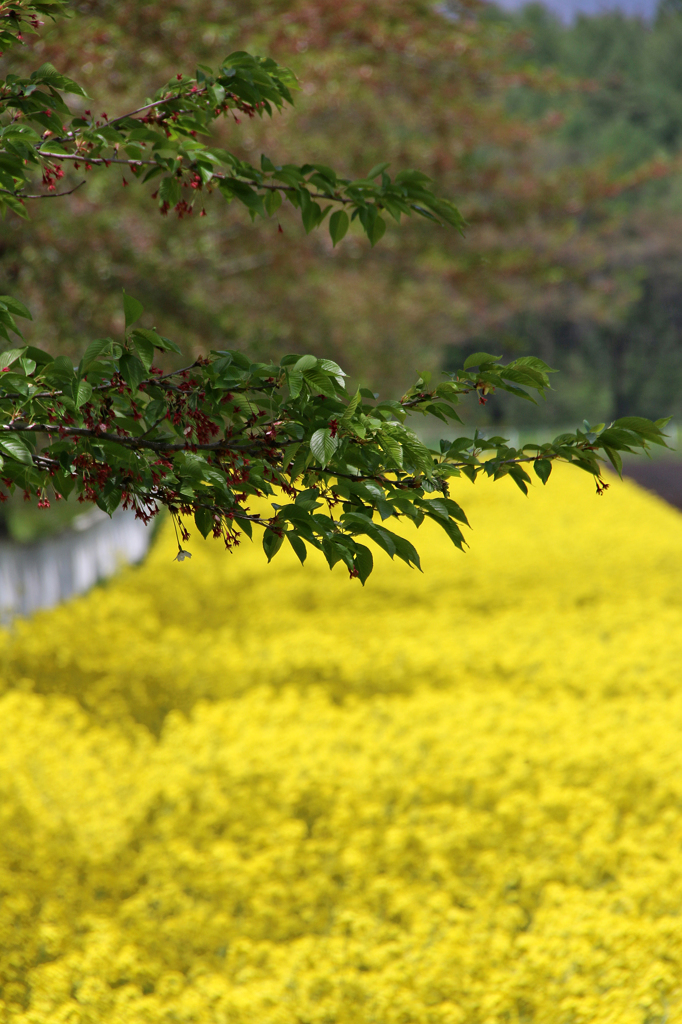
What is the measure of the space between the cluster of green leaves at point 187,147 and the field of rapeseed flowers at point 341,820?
8.34 ft

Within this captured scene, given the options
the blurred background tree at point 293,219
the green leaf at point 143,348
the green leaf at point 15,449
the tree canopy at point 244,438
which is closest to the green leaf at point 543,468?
the tree canopy at point 244,438

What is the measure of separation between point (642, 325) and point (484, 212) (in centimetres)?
3686

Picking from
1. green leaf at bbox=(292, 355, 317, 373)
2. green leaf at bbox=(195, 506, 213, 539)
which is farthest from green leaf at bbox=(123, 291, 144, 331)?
green leaf at bbox=(195, 506, 213, 539)

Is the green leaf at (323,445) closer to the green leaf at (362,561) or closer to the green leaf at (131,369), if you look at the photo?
the green leaf at (362,561)

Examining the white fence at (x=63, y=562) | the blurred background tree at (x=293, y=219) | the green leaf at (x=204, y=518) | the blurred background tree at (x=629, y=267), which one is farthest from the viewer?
the blurred background tree at (x=629, y=267)

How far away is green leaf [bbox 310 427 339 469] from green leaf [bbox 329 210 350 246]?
84 centimetres

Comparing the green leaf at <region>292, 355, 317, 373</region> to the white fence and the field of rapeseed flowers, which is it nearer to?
the field of rapeseed flowers

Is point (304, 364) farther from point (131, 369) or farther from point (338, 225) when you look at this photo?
point (338, 225)

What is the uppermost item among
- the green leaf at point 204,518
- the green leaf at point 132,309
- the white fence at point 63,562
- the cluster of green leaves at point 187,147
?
the cluster of green leaves at point 187,147

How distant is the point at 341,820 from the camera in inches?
163

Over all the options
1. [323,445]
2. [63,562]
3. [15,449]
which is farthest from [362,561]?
[63,562]

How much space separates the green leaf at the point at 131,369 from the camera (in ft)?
6.13

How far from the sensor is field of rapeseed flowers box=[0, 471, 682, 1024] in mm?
3225

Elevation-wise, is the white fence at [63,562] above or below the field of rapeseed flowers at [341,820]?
above
